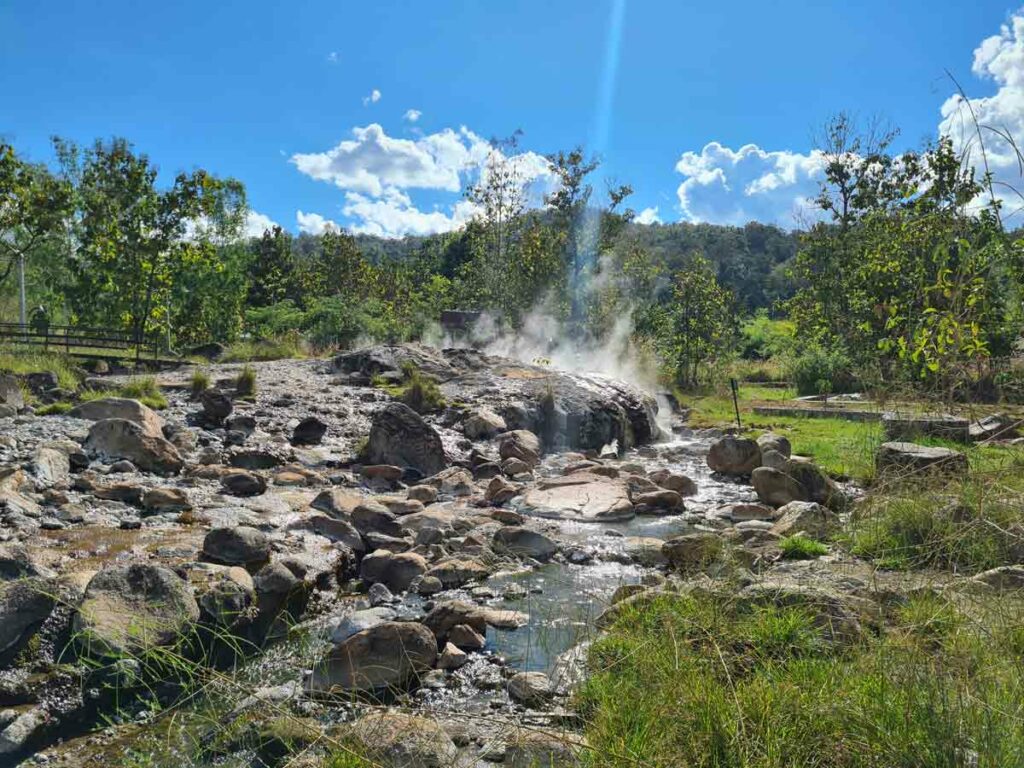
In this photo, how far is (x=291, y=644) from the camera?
17.8 feet

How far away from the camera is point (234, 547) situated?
22.0 feet

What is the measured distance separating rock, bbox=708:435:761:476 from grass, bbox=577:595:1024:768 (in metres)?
8.91

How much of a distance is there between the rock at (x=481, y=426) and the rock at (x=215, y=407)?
411 cm

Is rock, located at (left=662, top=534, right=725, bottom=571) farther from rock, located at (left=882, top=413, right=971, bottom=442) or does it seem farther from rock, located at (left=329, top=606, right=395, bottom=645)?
rock, located at (left=882, top=413, right=971, bottom=442)

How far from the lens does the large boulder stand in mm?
12227

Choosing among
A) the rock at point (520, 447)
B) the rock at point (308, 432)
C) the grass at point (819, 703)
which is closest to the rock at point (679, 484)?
the rock at point (520, 447)

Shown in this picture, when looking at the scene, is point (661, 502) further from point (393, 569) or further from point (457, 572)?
point (393, 569)

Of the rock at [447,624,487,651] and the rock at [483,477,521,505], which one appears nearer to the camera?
the rock at [447,624,487,651]

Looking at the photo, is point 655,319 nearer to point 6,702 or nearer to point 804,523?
point 804,523

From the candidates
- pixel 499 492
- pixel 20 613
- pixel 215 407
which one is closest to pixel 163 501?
pixel 20 613

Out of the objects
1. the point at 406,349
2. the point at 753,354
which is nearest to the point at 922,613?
the point at 406,349

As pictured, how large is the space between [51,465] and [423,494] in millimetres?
4302

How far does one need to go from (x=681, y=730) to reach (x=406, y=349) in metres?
16.9

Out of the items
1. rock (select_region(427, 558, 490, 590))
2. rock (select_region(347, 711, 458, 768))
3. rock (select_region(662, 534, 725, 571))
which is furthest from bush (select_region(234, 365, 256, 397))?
rock (select_region(347, 711, 458, 768))
